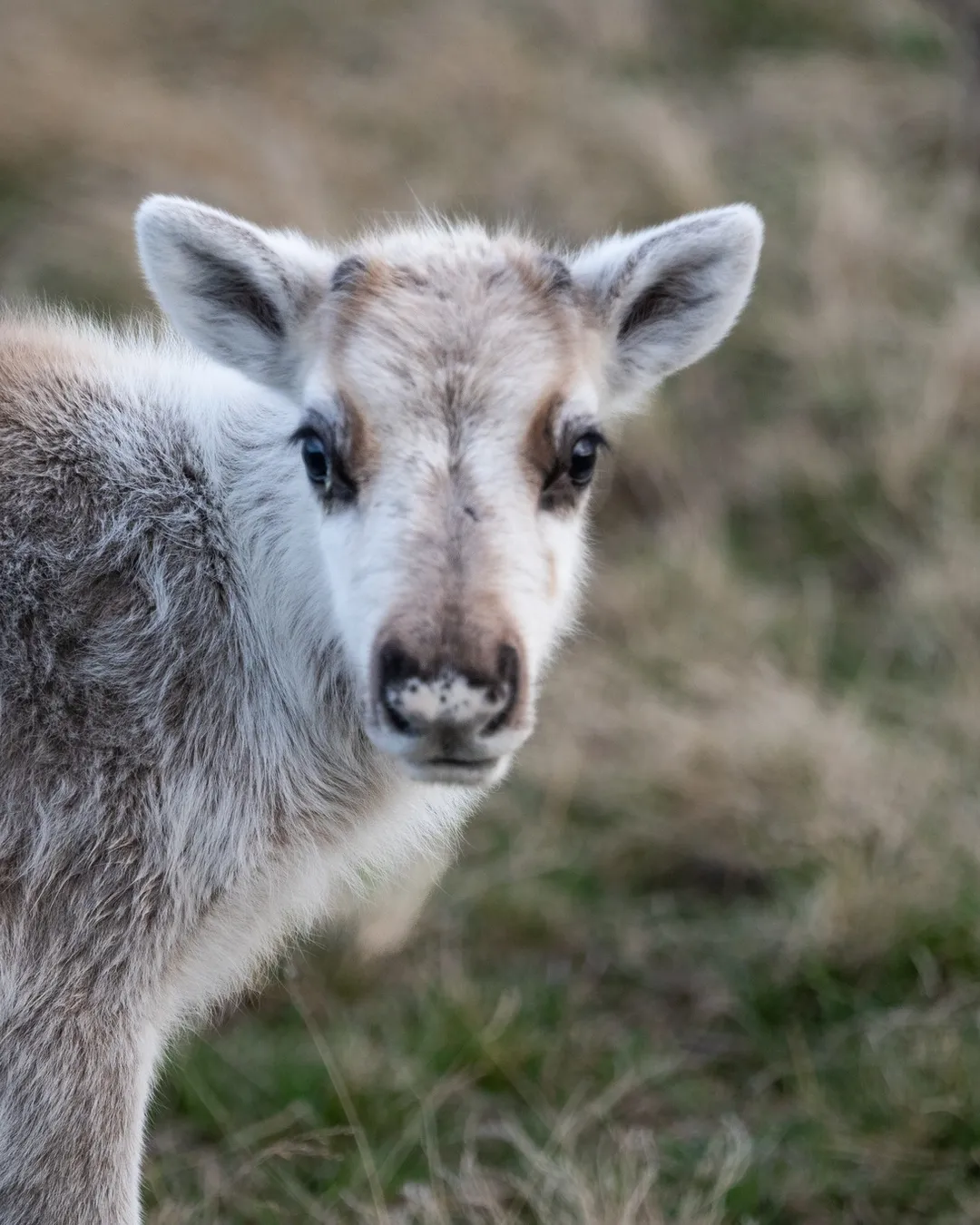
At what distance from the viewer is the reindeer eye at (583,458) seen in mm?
4332

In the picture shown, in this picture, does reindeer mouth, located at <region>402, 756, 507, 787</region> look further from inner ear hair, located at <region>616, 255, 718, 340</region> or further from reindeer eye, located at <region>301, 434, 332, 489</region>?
inner ear hair, located at <region>616, 255, 718, 340</region>

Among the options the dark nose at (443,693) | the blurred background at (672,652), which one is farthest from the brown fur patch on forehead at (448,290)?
the blurred background at (672,652)

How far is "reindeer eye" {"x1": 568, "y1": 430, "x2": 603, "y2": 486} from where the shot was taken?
433 centimetres

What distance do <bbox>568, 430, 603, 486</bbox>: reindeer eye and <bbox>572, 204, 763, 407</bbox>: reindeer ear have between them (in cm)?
53

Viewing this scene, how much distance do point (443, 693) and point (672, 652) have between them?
510 cm

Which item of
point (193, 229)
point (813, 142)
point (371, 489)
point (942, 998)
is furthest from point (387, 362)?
point (813, 142)

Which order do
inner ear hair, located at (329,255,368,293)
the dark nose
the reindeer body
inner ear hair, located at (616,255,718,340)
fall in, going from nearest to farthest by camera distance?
the dark nose < the reindeer body < inner ear hair, located at (329,255,368,293) < inner ear hair, located at (616,255,718,340)

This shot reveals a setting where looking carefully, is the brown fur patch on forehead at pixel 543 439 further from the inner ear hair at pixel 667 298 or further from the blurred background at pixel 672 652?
the blurred background at pixel 672 652

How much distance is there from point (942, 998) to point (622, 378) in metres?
2.77

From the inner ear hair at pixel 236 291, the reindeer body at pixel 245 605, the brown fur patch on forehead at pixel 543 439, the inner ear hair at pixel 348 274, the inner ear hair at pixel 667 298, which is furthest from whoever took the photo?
the inner ear hair at pixel 667 298

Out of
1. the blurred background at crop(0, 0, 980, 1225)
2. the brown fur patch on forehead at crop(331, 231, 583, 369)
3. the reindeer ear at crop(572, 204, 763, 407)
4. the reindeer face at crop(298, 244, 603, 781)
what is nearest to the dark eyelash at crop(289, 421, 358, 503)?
the reindeer face at crop(298, 244, 603, 781)

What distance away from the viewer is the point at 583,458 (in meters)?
4.37

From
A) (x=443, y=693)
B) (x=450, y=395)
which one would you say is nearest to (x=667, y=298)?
(x=450, y=395)

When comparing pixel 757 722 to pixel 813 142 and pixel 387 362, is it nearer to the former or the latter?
pixel 387 362
